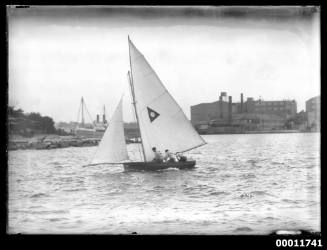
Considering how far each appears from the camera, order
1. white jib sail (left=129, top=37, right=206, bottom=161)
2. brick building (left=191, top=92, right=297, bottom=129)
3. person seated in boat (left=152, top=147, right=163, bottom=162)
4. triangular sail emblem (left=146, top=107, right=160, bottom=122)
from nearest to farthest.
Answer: brick building (left=191, top=92, right=297, bottom=129), white jib sail (left=129, top=37, right=206, bottom=161), person seated in boat (left=152, top=147, right=163, bottom=162), triangular sail emblem (left=146, top=107, right=160, bottom=122)

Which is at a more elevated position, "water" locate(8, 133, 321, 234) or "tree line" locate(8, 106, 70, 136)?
"tree line" locate(8, 106, 70, 136)

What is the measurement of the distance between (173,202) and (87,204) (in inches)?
51.5

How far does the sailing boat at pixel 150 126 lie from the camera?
1062 centimetres

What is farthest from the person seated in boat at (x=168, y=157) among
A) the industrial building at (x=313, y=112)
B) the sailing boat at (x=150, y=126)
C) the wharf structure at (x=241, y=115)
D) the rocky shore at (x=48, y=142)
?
the industrial building at (x=313, y=112)

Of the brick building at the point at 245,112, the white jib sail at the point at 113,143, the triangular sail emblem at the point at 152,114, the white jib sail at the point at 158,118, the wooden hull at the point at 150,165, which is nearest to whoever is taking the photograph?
the brick building at the point at 245,112

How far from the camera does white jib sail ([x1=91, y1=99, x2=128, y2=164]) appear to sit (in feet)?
34.7

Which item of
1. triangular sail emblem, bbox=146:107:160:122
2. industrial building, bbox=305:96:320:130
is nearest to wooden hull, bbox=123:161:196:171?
triangular sail emblem, bbox=146:107:160:122

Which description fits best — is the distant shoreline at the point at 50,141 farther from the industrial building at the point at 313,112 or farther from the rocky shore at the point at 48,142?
the industrial building at the point at 313,112

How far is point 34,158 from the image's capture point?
10148mm

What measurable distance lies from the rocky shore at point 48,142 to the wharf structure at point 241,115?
1.78 m

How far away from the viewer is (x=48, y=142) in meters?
10.4

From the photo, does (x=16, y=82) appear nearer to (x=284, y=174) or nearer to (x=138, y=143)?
(x=138, y=143)

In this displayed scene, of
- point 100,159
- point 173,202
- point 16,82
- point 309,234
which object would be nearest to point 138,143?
point 100,159

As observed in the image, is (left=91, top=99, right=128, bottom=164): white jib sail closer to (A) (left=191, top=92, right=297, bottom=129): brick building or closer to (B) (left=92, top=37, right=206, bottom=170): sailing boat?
(B) (left=92, top=37, right=206, bottom=170): sailing boat
